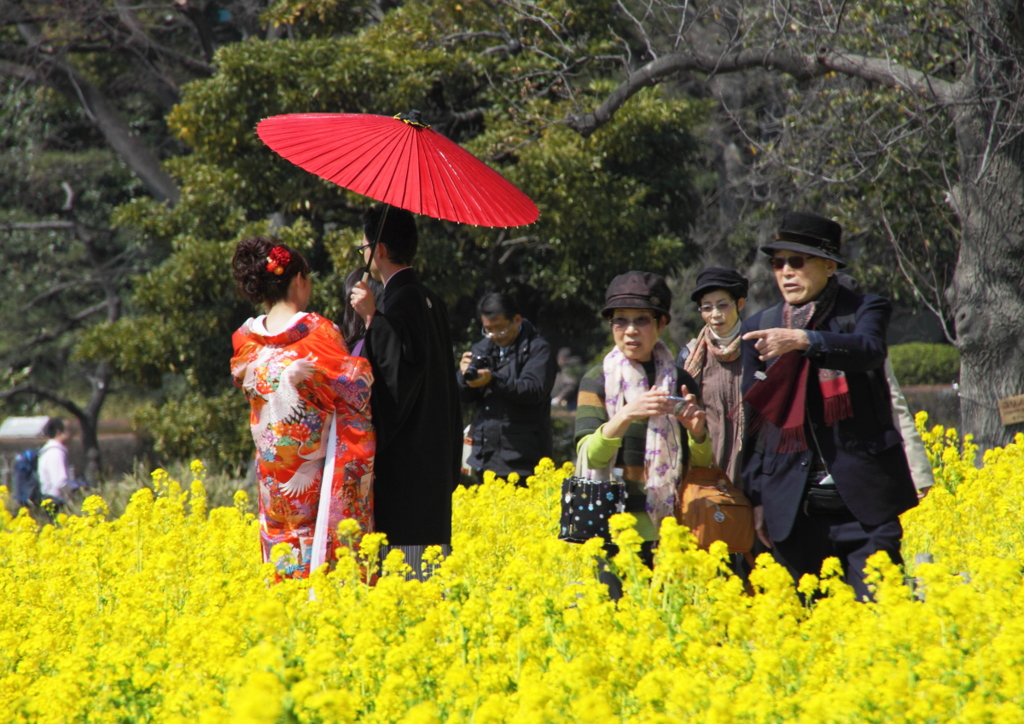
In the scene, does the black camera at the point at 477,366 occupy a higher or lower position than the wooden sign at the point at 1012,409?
higher

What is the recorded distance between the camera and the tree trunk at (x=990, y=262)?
6.81 metres

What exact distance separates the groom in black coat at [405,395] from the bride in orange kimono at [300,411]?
0.08 m

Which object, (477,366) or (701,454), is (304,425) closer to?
(701,454)

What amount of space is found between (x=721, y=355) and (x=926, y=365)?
17103 mm

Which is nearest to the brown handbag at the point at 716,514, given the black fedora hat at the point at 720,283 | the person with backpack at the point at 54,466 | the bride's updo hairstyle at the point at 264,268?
the black fedora hat at the point at 720,283

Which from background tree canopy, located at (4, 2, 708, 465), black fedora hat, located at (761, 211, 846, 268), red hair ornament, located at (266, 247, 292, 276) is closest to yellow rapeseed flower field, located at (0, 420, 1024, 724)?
red hair ornament, located at (266, 247, 292, 276)

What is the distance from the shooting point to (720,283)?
3820 mm

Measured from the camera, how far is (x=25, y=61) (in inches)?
513

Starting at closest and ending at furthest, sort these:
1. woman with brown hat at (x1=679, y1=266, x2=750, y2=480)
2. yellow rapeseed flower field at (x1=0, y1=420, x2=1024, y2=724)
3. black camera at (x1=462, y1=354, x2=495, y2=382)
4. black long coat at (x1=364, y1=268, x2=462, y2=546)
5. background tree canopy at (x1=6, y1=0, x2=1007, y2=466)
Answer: yellow rapeseed flower field at (x1=0, y1=420, x2=1024, y2=724) < black long coat at (x1=364, y1=268, x2=462, y2=546) < woman with brown hat at (x1=679, y1=266, x2=750, y2=480) < black camera at (x1=462, y1=354, x2=495, y2=382) < background tree canopy at (x1=6, y1=0, x2=1007, y2=466)

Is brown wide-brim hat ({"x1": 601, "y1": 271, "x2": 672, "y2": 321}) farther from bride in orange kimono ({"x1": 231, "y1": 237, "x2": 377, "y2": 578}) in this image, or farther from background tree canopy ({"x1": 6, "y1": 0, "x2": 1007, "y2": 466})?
background tree canopy ({"x1": 6, "y1": 0, "x2": 1007, "y2": 466})

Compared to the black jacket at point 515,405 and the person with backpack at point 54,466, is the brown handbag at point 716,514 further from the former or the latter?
the person with backpack at point 54,466

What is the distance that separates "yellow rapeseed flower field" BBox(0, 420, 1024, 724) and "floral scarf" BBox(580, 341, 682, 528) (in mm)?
384

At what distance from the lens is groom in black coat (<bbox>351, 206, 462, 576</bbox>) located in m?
3.29

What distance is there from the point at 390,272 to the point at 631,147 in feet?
21.9
